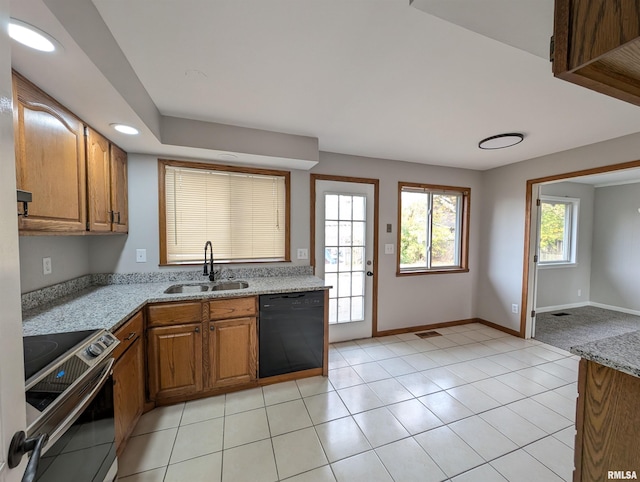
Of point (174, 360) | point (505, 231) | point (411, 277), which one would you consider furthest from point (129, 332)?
point (505, 231)

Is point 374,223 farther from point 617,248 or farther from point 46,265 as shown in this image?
point 617,248

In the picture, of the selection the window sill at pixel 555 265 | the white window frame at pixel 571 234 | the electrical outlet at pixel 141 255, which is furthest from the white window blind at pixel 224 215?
the white window frame at pixel 571 234

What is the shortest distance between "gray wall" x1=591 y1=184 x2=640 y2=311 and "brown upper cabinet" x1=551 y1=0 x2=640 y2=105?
221 inches

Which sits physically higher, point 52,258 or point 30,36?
point 30,36

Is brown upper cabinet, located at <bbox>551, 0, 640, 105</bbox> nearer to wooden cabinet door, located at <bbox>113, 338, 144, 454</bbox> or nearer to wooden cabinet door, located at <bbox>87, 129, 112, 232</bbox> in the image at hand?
wooden cabinet door, located at <bbox>113, 338, 144, 454</bbox>

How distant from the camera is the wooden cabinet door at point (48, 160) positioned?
1.21m

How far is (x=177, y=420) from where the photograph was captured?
188cm

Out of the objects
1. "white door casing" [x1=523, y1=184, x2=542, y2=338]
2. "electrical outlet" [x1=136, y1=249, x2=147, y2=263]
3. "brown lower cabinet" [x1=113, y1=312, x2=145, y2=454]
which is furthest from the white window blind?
"white door casing" [x1=523, y1=184, x2=542, y2=338]

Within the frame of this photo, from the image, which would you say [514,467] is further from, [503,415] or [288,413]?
[288,413]

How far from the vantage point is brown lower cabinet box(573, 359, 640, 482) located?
34.9 inches

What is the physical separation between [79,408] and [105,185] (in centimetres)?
162

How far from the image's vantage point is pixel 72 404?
97 centimetres

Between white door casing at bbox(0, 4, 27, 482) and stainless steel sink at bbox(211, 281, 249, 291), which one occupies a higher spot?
white door casing at bbox(0, 4, 27, 482)

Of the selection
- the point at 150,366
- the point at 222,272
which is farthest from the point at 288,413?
the point at 222,272
